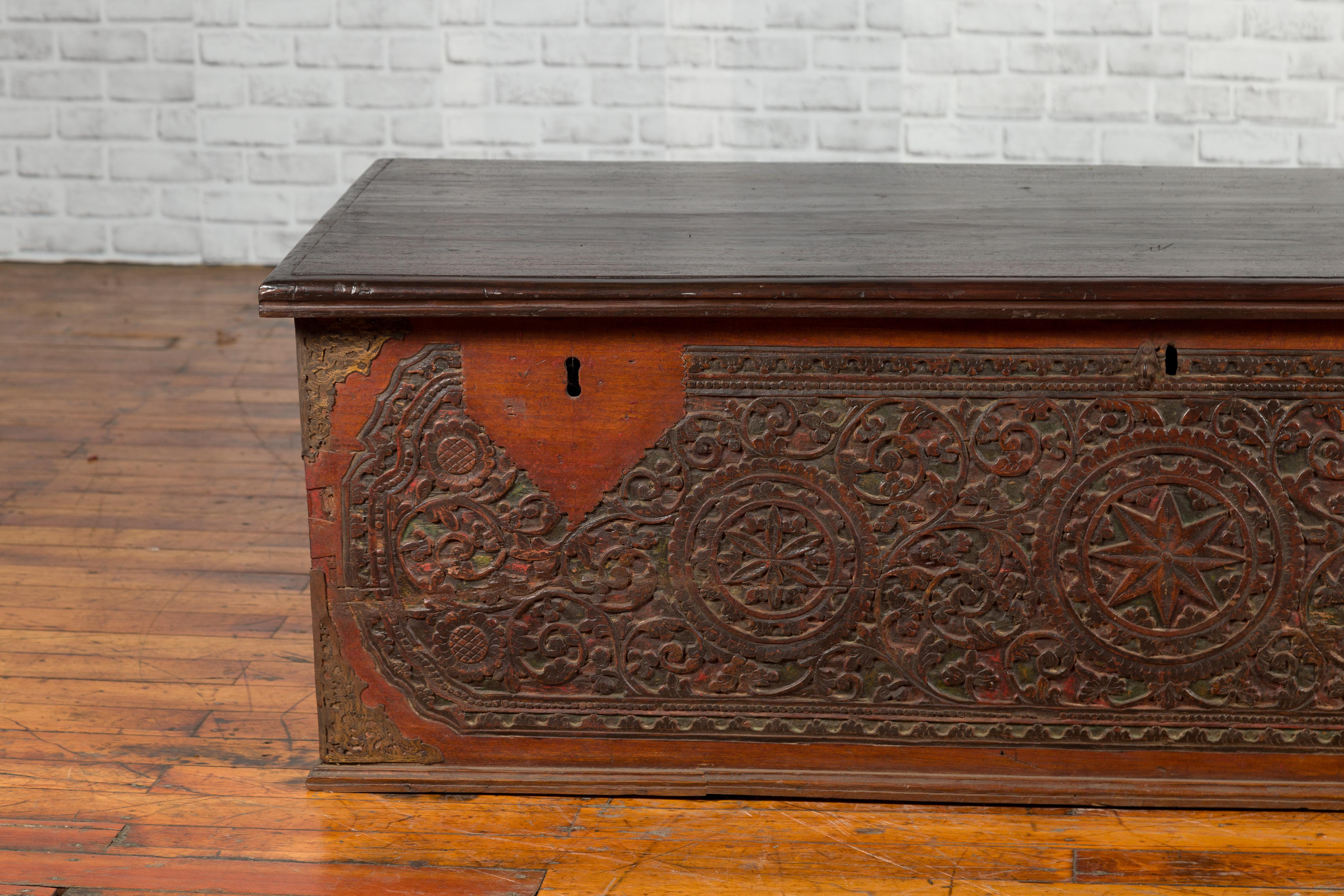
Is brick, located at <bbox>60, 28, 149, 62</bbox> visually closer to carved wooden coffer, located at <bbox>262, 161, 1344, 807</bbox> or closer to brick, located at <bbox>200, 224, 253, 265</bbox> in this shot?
brick, located at <bbox>200, 224, 253, 265</bbox>

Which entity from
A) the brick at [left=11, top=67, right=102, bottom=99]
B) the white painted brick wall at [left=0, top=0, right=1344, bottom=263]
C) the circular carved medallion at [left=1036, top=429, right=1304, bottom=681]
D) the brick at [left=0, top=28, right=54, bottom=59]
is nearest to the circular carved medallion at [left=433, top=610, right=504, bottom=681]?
the circular carved medallion at [left=1036, top=429, right=1304, bottom=681]

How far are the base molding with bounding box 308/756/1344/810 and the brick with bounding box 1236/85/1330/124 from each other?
8.35ft

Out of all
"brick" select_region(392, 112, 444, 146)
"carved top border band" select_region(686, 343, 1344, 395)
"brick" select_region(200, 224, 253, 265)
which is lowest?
"carved top border band" select_region(686, 343, 1344, 395)

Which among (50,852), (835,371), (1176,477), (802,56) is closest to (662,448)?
(835,371)

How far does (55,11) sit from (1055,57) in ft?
9.18

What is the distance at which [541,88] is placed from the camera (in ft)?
13.2

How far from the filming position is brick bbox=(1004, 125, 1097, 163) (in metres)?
3.88

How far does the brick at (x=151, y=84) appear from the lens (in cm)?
416

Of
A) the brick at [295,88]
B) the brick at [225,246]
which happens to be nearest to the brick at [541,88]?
the brick at [295,88]

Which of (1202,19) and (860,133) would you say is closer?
(1202,19)

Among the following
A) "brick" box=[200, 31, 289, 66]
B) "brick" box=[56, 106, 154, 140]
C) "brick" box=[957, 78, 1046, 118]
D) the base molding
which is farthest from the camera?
"brick" box=[56, 106, 154, 140]

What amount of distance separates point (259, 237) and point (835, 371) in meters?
2.95

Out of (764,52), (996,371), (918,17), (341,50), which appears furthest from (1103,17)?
(996,371)

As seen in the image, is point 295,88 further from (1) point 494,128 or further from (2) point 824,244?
(2) point 824,244
